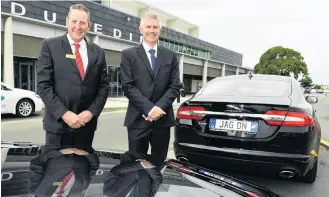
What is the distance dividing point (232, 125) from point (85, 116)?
141cm

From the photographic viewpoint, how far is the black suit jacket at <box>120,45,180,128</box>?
109 inches

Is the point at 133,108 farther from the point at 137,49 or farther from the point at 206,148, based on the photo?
the point at 206,148

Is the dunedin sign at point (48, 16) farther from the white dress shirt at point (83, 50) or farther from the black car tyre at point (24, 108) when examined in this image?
the white dress shirt at point (83, 50)

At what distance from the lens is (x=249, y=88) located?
3.65 meters

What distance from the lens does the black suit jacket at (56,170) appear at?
51.8 inches

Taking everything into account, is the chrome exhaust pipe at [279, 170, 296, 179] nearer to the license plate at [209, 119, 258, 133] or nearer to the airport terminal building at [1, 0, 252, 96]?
the license plate at [209, 119, 258, 133]

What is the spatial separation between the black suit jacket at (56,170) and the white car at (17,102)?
27.2ft

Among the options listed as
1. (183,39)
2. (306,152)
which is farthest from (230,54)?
(306,152)

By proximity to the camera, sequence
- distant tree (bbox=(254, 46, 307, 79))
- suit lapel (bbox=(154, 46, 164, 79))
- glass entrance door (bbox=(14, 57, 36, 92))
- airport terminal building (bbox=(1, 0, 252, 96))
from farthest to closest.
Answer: distant tree (bbox=(254, 46, 307, 79)) < glass entrance door (bbox=(14, 57, 36, 92)) < airport terminal building (bbox=(1, 0, 252, 96)) < suit lapel (bbox=(154, 46, 164, 79))

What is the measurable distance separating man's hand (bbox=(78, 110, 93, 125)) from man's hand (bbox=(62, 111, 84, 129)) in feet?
0.10

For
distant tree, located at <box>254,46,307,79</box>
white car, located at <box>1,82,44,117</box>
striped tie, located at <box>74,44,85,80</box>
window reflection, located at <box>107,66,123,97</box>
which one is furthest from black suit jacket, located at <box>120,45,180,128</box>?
distant tree, located at <box>254,46,307,79</box>

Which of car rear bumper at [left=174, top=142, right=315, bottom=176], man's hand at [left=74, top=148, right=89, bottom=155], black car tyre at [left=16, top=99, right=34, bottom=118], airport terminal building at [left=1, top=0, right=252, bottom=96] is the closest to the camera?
→ man's hand at [left=74, top=148, right=89, bottom=155]

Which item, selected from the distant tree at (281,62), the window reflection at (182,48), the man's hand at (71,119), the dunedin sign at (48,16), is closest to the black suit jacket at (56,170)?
the man's hand at (71,119)

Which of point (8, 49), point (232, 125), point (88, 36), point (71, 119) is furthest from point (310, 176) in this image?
point (88, 36)
